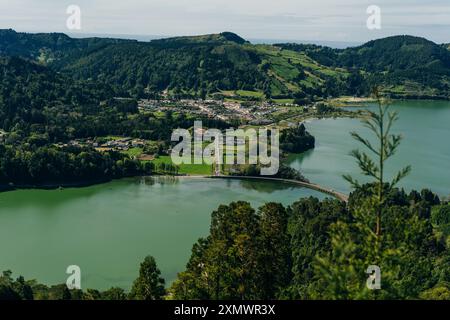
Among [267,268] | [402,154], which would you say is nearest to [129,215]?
[267,268]

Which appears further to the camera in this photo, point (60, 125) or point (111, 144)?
point (60, 125)

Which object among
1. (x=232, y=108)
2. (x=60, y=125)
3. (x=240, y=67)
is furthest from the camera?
(x=240, y=67)

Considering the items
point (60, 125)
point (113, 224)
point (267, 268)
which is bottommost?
point (113, 224)

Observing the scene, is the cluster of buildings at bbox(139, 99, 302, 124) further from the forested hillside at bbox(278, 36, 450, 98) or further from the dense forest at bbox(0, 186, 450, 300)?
the dense forest at bbox(0, 186, 450, 300)

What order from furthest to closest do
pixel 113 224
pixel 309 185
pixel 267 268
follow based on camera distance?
1. pixel 309 185
2. pixel 113 224
3. pixel 267 268

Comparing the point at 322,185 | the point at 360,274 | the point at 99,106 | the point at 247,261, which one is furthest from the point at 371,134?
the point at 360,274

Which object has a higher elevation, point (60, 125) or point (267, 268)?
point (60, 125)

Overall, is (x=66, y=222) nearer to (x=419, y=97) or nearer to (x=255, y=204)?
(x=255, y=204)

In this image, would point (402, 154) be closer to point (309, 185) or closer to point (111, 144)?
point (309, 185)
